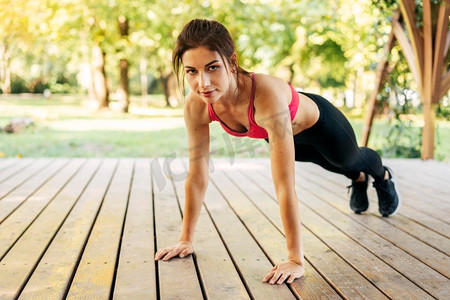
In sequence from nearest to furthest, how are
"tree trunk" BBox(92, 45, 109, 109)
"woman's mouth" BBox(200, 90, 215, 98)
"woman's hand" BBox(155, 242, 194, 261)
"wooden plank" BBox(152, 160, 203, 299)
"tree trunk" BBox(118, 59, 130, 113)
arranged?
1. "wooden plank" BBox(152, 160, 203, 299)
2. "woman's mouth" BBox(200, 90, 215, 98)
3. "woman's hand" BBox(155, 242, 194, 261)
4. "tree trunk" BBox(92, 45, 109, 109)
5. "tree trunk" BBox(118, 59, 130, 113)

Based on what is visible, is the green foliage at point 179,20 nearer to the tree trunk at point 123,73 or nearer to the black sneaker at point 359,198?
the tree trunk at point 123,73

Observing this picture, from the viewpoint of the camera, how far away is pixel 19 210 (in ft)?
9.75

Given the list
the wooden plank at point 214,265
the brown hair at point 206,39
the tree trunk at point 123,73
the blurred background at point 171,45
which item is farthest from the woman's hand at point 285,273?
the tree trunk at point 123,73

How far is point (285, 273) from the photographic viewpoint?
6.04 ft

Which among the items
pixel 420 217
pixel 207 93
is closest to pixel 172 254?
pixel 207 93

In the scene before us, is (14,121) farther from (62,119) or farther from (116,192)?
(116,192)

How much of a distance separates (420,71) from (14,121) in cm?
664

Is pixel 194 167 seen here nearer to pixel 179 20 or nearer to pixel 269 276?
pixel 269 276

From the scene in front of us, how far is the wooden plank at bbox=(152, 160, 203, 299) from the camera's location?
174 cm

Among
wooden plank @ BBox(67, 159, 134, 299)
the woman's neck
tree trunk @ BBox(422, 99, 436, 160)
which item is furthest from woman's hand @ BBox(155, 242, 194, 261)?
tree trunk @ BBox(422, 99, 436, 160)

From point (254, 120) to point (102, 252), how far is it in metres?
0.82

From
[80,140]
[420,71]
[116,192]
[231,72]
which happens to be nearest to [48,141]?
[80,140]

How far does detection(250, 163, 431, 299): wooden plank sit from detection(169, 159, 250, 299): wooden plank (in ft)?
1.53

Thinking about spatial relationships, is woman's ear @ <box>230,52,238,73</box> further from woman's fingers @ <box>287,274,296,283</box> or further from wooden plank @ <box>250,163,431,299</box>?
wooden plank @ <box>250,163,431,299</box>
